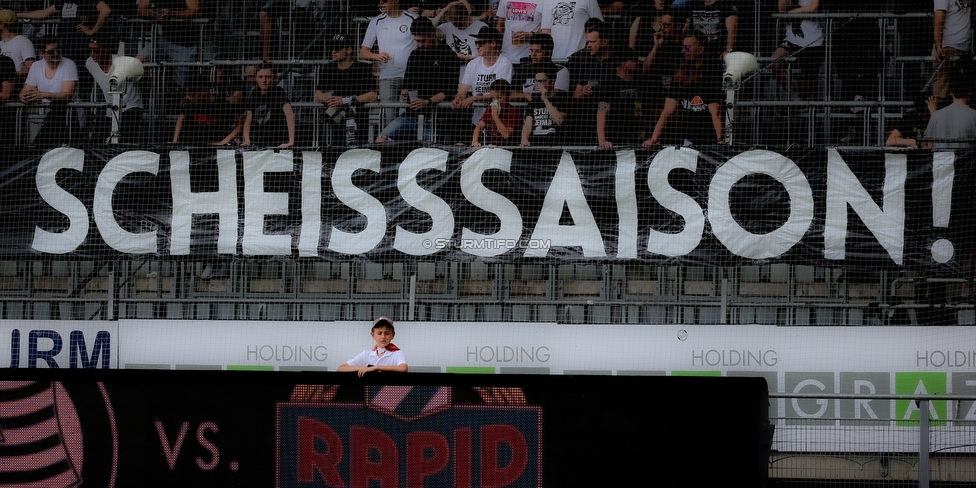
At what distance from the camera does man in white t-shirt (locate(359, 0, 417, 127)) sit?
12.4 metres

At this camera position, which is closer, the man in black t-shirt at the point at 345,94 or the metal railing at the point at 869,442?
the metal railing at the point at 869,442

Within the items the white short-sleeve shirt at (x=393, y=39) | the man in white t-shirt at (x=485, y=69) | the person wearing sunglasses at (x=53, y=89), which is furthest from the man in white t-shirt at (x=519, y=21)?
the person wearing sunglasses at (x=53, y=89)

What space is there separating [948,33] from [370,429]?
8.81 meters

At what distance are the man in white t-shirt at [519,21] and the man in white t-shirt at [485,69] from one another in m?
0.20

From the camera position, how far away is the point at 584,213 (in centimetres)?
1146

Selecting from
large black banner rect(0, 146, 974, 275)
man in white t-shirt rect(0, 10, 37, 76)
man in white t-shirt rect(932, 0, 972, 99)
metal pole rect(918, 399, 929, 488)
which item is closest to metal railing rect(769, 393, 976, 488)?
metal pole rect(918, 399, 929, 488)

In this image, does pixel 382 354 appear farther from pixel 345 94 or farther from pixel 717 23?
pixel 717 23

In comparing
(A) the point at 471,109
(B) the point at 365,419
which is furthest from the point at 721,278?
(B) the point at 365,419

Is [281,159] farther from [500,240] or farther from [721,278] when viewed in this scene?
[721,278]

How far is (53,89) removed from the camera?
12781 mm

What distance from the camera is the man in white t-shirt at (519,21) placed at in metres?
12.6

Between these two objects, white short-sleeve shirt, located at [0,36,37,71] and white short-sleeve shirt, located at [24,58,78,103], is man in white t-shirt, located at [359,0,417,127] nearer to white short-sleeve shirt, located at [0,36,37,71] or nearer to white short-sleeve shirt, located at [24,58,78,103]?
white short-sleeve shirt, located at [24,58,78,103]

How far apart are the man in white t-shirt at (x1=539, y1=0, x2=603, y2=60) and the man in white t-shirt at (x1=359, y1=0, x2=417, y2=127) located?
5.12 ft

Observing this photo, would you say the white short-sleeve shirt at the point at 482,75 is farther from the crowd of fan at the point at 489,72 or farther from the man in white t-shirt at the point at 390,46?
the man in white t-shirt at the point at 390,46
